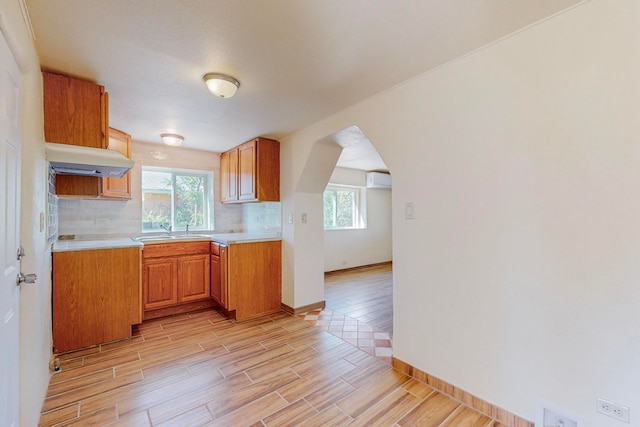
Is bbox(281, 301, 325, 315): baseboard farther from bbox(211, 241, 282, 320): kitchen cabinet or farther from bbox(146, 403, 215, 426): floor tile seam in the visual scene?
bbox(146, 403, 215, 426): floor tile seam

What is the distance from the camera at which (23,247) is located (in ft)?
4.34

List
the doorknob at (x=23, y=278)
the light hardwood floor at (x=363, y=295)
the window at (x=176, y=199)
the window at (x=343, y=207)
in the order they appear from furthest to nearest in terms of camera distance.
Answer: the window at (x=343, y=207)
the window at (x=176, y=199)
the light hardwood floor at (x=363, y=295)
the doorknob at (x=23, y=278)

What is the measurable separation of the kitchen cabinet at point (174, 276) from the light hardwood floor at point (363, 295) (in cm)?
168

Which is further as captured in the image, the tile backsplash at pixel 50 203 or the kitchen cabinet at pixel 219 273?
the kitchen cabinet at pixel 219 273

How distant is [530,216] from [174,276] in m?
3.47

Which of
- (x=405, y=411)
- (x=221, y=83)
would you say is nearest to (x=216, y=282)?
(x=221, y=83)

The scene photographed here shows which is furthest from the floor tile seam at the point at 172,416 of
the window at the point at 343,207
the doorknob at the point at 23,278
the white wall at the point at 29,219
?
the window at the point at 343,207

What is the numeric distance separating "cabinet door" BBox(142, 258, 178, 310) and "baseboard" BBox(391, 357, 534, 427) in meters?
2.59

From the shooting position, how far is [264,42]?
61.2 inches

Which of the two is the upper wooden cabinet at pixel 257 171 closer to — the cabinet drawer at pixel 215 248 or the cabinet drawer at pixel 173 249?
the cabinet drawer at pixel 215 248

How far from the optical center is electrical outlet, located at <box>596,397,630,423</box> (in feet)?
3.95

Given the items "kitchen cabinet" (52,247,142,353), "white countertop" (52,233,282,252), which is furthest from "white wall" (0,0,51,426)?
"white countertop" (52,233,282,252)

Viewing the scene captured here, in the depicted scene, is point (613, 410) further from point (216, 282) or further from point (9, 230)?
point (216, 282)

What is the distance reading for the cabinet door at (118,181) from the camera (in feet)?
9.46
